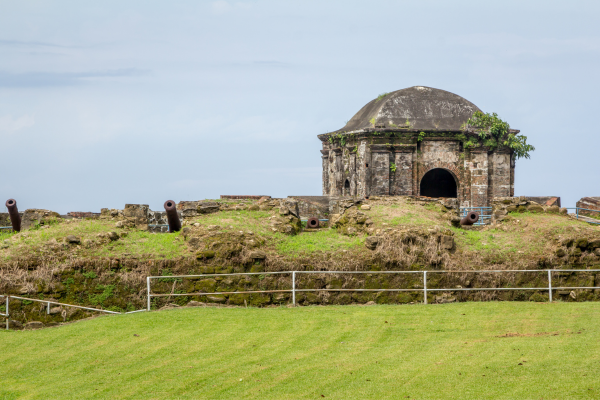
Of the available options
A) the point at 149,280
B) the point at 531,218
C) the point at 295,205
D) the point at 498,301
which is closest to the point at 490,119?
the point at 531,218

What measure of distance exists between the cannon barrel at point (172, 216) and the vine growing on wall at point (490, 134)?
1277 centimetres

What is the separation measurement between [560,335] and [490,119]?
55.3ft

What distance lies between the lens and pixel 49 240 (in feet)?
52.4

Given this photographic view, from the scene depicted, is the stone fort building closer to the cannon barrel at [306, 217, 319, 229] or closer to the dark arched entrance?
the dark arched entrance

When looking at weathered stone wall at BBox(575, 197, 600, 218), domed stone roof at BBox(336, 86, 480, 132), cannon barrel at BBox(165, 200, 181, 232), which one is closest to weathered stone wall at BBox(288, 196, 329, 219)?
domed stone roof at BBox(336, 86, 480, 132)

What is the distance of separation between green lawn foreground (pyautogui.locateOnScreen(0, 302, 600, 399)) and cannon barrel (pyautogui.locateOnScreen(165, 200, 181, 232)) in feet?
14.2

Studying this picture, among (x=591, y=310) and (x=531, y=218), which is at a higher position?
(x=531, y=218)

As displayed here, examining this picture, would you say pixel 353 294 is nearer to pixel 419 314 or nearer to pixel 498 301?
pixel 419 314

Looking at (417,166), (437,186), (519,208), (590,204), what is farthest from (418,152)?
(519,208)

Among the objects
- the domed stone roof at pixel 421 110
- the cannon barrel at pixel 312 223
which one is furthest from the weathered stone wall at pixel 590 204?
the cannon barrel at pixel 312 223

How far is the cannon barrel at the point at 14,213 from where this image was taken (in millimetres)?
18641

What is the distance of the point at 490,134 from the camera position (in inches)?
1035

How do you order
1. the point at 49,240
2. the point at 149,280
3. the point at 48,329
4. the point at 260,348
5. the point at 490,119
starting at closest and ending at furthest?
the point at 260,348 → the point at 48,329 → the point at 149,280 → the point at 49,240 → the point at 490,119

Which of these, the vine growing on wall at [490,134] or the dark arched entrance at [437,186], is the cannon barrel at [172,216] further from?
the dark arched entrance at [437,186]
